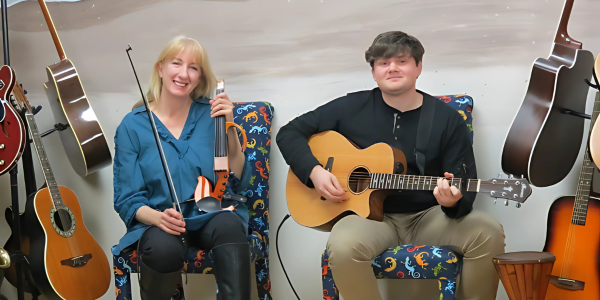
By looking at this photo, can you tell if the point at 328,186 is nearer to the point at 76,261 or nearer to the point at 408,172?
the point at 408,172

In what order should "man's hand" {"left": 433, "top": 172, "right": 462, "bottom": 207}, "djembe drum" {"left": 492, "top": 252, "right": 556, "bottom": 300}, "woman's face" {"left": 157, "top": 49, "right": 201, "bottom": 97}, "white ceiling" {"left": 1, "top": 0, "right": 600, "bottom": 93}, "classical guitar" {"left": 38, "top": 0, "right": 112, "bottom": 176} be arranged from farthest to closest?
"classical guitar" {"left": 38, "top": 0, "right": 112, "bottom": 176} → "white ceiling" {"left": 1, "top": 0, "right": 600, "bottom": 93} → "woman's face" {"left": 157, "top": 49, "right": 201, "bottom": 97} → "man's hand" {"left": 433, "top": 172, "right": 462, "bottom": 207} → "djembe drum" {"left": 492, "top": 252, "right": 556, "bottom": 300}

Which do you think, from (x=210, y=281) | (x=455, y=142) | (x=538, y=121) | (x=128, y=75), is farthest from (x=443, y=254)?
(x=128, y=75)

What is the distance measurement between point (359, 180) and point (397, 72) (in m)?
0.40

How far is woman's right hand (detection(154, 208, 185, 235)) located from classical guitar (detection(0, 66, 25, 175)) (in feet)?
3.05

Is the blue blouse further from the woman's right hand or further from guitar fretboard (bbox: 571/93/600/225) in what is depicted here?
guitar fretboard (bbox: 571/93/600/225)

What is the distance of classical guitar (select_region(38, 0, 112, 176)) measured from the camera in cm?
224

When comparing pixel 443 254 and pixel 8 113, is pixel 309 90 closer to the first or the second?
pixel 443 254

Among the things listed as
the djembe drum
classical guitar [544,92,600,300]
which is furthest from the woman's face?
classical guitar [544,92,600,300]

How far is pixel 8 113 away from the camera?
82.7 inches

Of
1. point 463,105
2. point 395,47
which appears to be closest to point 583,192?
point 463,105

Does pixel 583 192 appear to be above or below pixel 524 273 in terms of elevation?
above

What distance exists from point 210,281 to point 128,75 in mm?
1144

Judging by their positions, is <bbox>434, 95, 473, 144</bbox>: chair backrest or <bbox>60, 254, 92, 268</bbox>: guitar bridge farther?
<bbox>60, 254, 92, 268</bbox>: guitar bridge

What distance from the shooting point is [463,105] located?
1.91 m
